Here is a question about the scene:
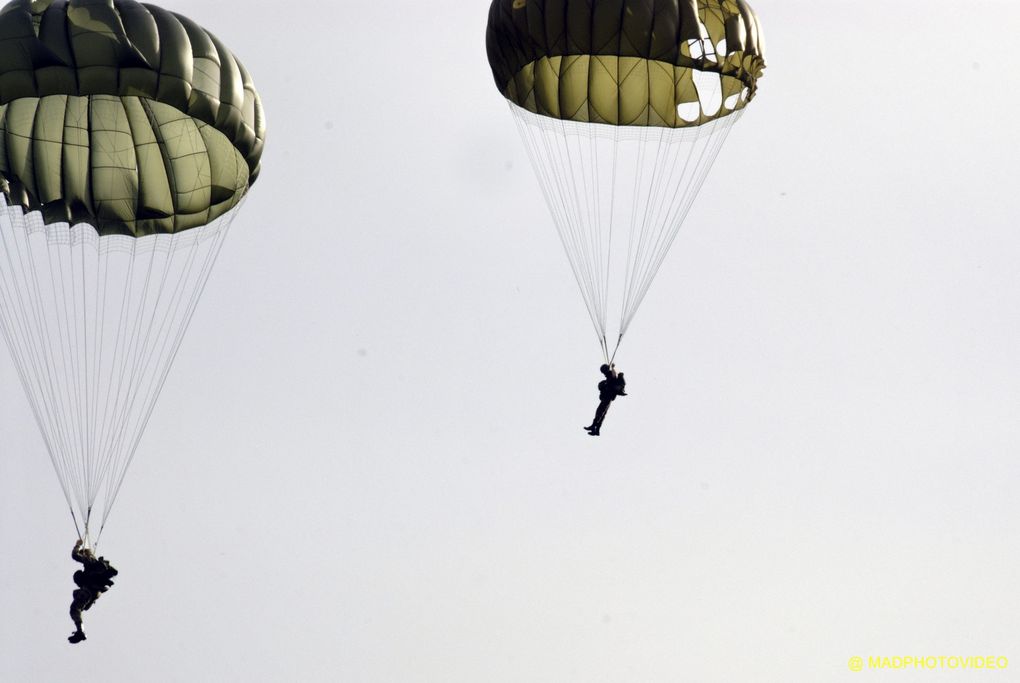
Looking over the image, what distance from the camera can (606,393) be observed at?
33750 millimetres

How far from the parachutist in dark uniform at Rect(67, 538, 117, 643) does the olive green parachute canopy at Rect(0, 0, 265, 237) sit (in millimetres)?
5474

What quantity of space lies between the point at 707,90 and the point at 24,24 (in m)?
10.8

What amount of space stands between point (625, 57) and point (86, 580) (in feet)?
37.8

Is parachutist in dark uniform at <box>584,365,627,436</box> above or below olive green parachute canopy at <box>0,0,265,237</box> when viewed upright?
below

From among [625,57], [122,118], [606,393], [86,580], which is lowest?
[86,580]

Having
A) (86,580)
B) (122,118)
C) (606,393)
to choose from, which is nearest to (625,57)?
(606,393)

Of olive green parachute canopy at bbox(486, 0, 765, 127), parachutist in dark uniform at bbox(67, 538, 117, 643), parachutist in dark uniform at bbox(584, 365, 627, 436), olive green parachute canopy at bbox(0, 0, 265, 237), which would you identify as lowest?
parachutist in dark uniform at bbox(67, 538, 117, 643)

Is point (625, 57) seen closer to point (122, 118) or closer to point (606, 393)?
point (606, 393)

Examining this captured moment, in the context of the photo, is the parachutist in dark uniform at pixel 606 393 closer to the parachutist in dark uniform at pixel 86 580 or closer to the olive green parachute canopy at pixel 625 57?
the olive green parachute canopy at pixel 625 57

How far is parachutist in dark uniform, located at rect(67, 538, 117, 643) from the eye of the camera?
3127 cm

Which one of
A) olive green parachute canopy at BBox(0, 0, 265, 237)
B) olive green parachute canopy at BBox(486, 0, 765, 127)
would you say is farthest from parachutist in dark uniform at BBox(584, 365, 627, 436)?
olive green parachute canopy at BBox(0, 0, 265, 237)

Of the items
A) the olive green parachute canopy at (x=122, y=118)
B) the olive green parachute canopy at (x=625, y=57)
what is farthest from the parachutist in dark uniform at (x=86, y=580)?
the olive green parachute canopy at (x=625, y=57)

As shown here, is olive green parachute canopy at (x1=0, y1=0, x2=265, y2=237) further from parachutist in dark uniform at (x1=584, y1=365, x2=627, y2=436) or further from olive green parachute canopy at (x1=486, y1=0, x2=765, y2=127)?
parachutist in dark uniform at (x1=584, y1=365, x2=627, y2=436)

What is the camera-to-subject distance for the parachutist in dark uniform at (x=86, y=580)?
103 feet
